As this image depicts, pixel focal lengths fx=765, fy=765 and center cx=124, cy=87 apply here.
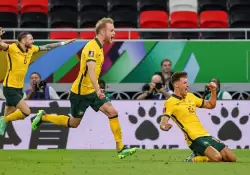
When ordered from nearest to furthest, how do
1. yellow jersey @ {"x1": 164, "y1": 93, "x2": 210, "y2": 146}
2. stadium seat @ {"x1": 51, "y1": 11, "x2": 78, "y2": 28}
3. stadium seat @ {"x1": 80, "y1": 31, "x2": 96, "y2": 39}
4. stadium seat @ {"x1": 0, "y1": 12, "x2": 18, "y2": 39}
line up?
yellow jersey @ {"x1": 164, "y1": 93, "x2": 210, "y2": 146} → stadium seat @ {"x1": 80, "y1": 31, "x2": 96, "y2": 39} → stadium seat @ {"x1": 0, "y1": 12, "x2": 18, "y2": 39} → stadium seat @ {"x1": 51, "y1": 11, "x2": 78, "y2": 28}

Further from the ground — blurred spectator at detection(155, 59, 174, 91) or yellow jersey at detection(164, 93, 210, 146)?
blurred spectator at detection(155, 59, 174, 91)

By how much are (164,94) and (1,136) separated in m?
3.23

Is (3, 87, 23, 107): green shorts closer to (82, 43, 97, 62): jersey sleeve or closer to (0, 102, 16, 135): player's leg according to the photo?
(0, 102, 16, 135): player's leg

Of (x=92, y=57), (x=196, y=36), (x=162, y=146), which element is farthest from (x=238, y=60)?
(x=92, y=57)

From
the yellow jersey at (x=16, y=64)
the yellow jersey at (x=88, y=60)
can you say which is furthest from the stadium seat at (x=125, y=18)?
the yellow jersey at (x=88, y=60)

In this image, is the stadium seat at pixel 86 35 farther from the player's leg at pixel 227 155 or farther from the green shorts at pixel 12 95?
the player's leg at pixel 227 155

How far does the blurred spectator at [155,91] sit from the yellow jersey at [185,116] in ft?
12.5

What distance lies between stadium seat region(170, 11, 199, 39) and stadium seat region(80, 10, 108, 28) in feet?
5.62

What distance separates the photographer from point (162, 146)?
1457 cm

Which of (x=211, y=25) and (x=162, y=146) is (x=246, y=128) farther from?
(x=211, y=25)

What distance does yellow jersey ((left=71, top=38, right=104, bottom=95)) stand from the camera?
432 inches

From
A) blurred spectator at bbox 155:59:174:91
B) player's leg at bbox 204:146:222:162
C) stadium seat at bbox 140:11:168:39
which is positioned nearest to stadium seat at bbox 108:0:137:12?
stadium seat at bbox 140:11:168:39

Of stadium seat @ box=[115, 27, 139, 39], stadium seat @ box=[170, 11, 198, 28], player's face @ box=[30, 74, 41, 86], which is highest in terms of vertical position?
stadium seat @ box=[170, 11, 198, 28]

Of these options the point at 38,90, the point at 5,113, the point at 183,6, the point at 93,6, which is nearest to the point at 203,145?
the point at 5,113
